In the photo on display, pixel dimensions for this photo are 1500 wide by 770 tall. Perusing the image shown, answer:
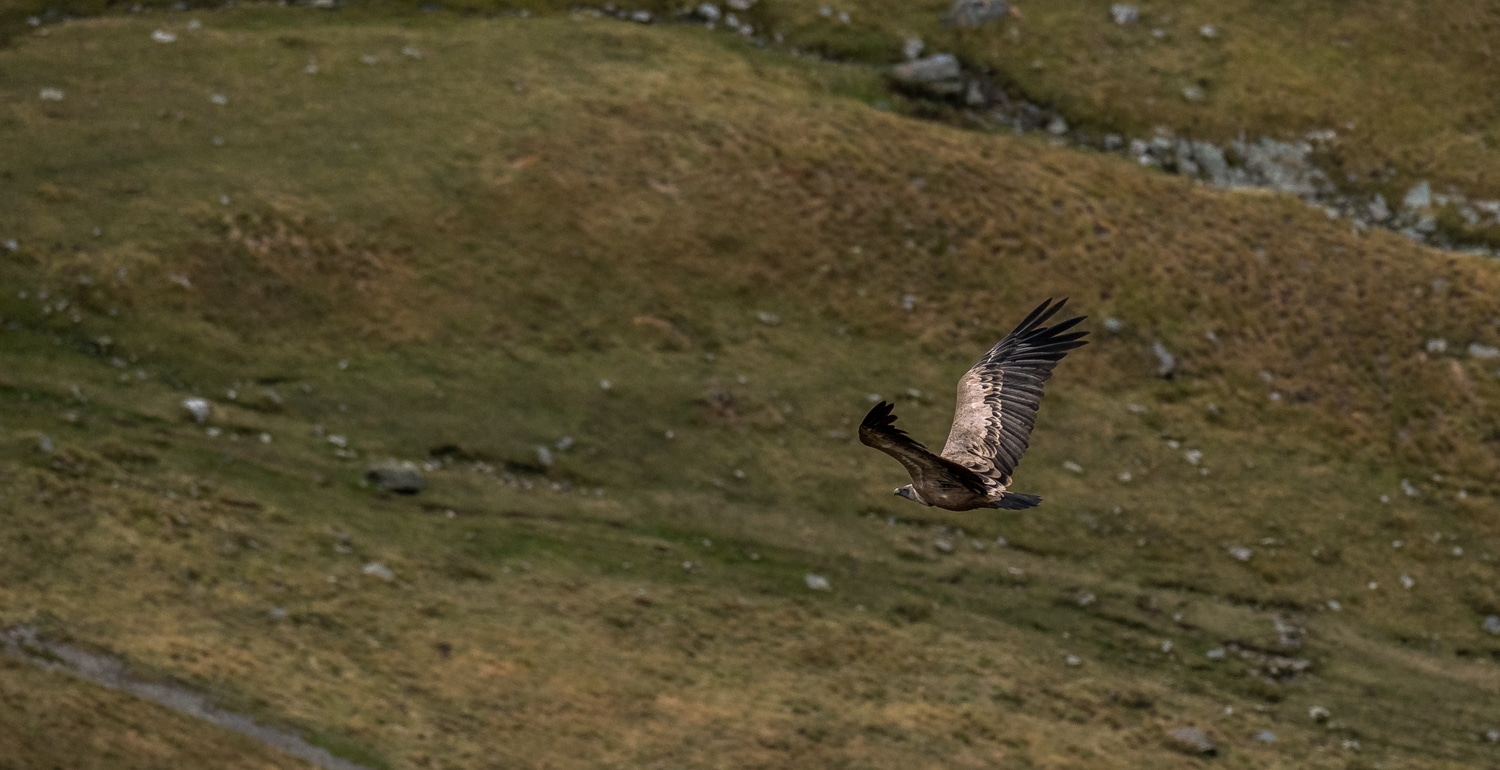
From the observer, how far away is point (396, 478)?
4544cm

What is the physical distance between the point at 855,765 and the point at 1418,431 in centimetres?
2480

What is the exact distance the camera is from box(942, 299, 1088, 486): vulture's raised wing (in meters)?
24.7

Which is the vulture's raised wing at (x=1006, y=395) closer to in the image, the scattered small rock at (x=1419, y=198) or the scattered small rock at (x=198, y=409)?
the scattered small rock at (x=198, y=409)

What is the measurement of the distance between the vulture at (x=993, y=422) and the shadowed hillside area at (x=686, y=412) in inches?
621

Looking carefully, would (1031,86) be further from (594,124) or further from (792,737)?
(792,737)

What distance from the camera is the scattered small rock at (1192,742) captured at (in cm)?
4069

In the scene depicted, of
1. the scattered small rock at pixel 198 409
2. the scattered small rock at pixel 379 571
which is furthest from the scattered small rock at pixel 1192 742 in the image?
the scattered small rock at pixel 198 409

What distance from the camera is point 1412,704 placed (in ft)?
143

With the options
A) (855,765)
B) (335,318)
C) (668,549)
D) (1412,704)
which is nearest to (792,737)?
(855,765)

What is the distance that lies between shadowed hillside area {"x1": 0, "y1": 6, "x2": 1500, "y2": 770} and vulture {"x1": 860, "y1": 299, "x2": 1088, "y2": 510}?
15.8m

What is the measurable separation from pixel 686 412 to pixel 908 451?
29204mm

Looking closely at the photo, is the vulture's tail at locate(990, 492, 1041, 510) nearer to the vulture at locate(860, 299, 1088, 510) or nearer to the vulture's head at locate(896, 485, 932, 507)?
the vulture at locate(860, 299, 1088, 510)

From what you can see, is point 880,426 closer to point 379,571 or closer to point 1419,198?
point 379,571

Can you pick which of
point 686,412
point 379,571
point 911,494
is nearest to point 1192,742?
point 686,412
